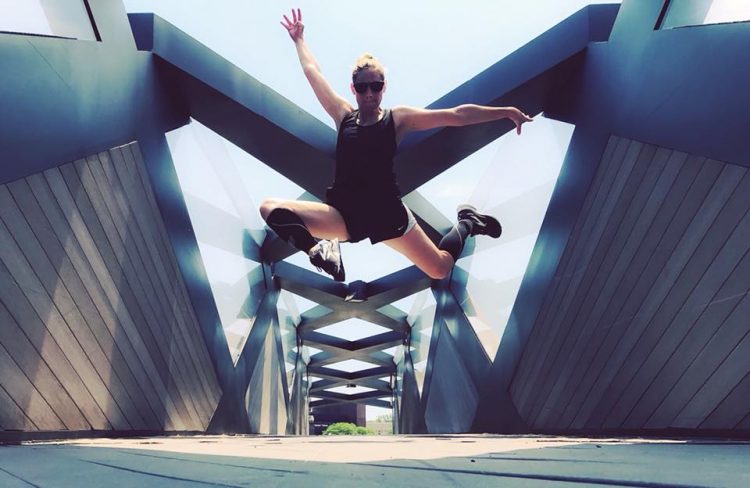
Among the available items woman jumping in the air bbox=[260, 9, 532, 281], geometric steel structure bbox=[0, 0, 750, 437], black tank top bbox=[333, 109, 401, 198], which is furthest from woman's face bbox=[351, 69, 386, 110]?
geometric steel structure bbox=[0, 0, 750, 437]

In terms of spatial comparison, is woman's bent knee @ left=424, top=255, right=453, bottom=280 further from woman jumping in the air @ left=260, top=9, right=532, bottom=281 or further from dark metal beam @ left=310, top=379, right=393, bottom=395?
dark metal beam @ left=310, top=379, right=393, bottom=395

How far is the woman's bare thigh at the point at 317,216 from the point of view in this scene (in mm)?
3158

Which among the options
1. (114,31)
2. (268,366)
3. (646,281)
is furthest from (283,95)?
(268,366)

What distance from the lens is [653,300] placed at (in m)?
4.39

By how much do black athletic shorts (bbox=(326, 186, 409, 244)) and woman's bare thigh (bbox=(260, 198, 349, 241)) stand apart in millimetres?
56

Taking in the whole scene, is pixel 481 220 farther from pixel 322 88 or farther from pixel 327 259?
pixel 327 259

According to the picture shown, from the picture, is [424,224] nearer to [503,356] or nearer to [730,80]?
[503,356]

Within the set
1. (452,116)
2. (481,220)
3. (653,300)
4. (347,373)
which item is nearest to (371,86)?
(452,116)

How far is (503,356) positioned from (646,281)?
4247 millimetres

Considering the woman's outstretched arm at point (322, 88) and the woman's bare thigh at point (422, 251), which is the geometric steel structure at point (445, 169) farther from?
the woman's outstretched arm at point (322, 88)

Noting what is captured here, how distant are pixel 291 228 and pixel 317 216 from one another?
281 mm

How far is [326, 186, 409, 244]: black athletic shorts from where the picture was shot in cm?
332

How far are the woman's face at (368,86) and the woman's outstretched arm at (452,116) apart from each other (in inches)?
8.9

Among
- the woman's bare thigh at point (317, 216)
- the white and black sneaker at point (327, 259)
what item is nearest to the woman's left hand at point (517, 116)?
the woman's bare thigh at point (317, 216)
